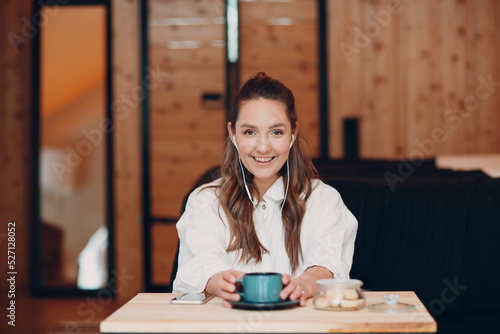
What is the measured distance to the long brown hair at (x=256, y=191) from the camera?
1.74m

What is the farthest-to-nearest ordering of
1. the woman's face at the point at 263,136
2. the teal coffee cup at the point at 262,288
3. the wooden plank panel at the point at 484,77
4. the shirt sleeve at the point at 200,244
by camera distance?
1. the wooden plank panel at the point at 484,77
2. the woman's face at the point at 263,136
3. the shirt sleeve at the point at 200,244
4. the teal coffee cup at the point at 262,288

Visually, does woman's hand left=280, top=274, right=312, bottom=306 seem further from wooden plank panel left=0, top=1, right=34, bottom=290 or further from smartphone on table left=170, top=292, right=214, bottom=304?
wooden plank panel left=0, top=1, right=34, bottom=290

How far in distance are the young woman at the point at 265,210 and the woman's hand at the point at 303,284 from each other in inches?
0.9

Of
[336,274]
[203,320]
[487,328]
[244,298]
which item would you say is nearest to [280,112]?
[336,274]

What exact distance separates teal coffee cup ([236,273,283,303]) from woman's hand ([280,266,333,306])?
0.05ft

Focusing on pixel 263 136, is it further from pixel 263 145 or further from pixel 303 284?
pixel 303 284

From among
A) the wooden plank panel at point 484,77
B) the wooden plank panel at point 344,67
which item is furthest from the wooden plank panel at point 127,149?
the wooden plank panel at point 484,77

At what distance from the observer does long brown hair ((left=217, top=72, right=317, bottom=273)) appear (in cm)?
174

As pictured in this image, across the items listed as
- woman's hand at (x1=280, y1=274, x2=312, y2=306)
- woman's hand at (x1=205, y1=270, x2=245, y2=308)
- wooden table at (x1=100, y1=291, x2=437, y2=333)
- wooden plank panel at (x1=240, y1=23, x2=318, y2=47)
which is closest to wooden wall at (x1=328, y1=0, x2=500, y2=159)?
wooden plank panel at (x1=240, y1=23, x2=318, y2=47)

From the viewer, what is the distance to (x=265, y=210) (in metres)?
1.80

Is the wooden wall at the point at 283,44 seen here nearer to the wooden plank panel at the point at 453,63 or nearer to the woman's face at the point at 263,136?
the wooden plank panel at the point at 453,63

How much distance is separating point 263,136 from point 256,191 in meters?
0.18

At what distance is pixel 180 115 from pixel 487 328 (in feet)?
9.46

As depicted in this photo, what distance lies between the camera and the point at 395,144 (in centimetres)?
464
